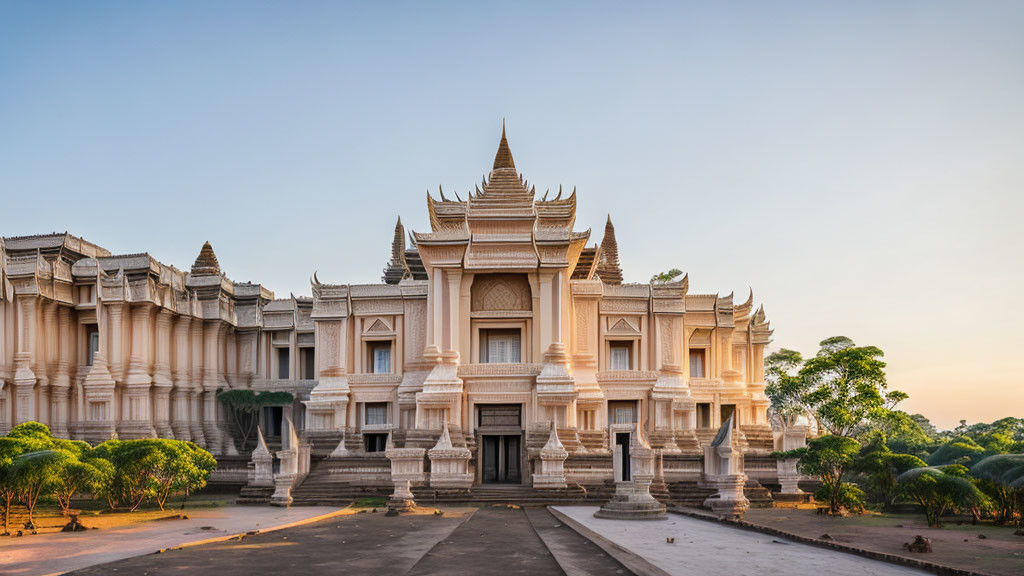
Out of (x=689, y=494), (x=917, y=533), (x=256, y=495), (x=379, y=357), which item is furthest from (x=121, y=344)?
(x=917, y=533)

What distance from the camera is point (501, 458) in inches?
1185

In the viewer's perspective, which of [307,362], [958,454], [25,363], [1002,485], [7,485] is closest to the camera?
[7,485]

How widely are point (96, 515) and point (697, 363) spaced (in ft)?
80.2

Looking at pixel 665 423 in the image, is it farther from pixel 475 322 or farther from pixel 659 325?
pixel 475 322

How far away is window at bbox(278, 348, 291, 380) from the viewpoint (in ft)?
139

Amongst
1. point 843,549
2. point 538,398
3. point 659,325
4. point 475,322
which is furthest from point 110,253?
point 843,549

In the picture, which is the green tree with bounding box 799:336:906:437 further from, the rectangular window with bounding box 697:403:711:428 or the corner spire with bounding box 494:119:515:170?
the corner spire with bounding box 494:119:515:170

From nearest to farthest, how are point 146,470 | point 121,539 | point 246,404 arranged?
point 121,539, point 146,470, point 246,404

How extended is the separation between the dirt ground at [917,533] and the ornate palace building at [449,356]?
6252 mm

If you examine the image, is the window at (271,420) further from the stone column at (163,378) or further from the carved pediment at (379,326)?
the carved pediment at (379,326)

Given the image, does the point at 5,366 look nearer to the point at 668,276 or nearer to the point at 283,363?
the point at 283,363

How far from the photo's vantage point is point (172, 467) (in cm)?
2355

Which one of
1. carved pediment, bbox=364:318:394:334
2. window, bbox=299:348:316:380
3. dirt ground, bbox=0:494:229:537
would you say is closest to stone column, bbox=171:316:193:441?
window, bbox=299:348:316:380

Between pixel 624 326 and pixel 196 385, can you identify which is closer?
pixel 624 326
